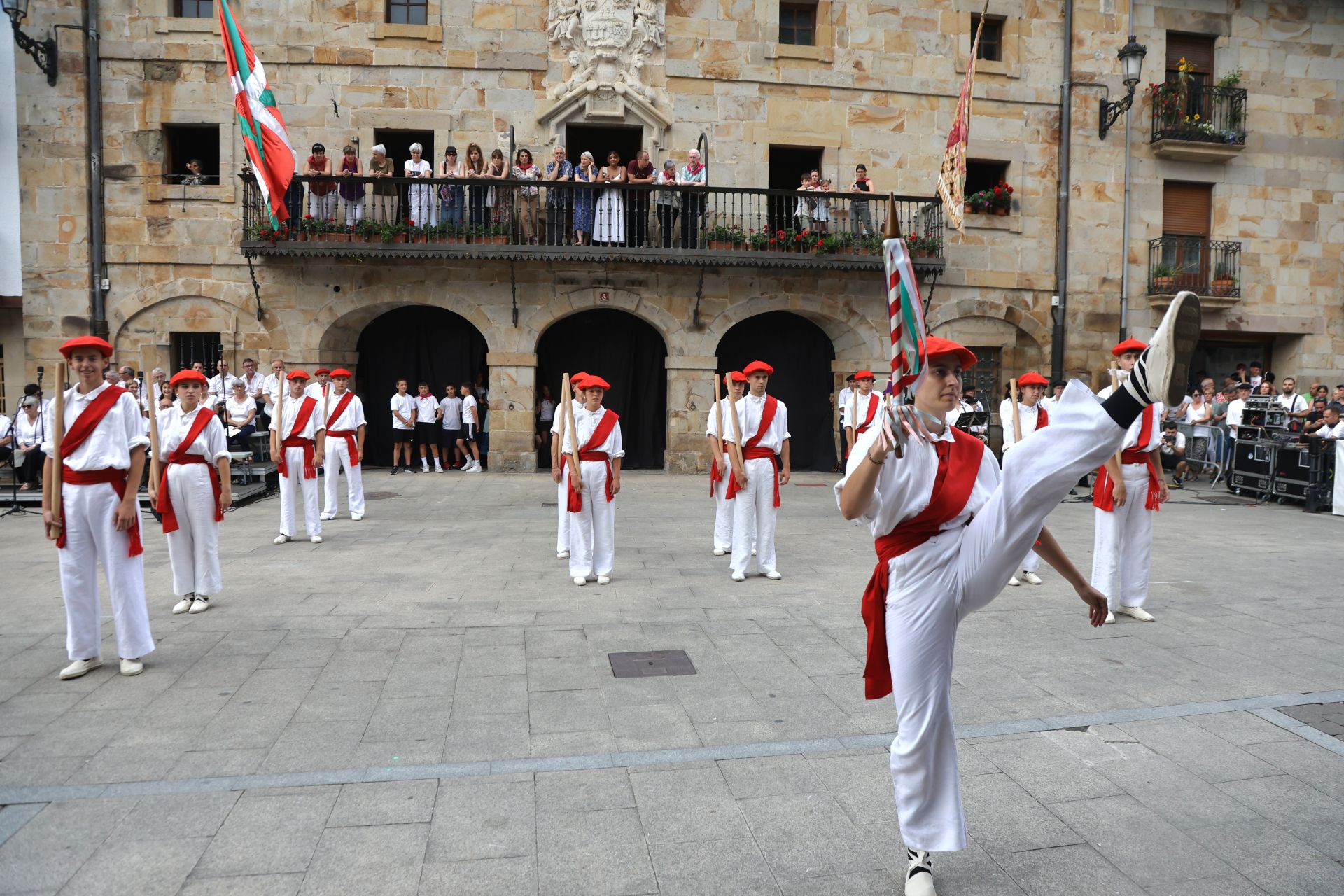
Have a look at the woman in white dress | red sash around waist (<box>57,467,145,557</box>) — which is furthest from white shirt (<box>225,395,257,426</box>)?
red sash around waist (<box>57,467,145,557</box>)

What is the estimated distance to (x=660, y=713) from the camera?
457cm

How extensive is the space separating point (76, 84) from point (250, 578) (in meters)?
13.5

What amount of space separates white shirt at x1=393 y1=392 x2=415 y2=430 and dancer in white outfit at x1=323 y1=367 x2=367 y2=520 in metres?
5.41

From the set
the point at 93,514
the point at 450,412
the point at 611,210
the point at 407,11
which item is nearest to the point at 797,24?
the point at 611,210

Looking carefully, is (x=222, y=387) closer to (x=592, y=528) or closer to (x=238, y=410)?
(x=238, y=410)

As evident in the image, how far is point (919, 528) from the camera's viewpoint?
300cm

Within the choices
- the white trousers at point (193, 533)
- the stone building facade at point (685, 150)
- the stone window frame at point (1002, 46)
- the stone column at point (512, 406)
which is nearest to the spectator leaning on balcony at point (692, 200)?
the stone building facade at point (685, 150)

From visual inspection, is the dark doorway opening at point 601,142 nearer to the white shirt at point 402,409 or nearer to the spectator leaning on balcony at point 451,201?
the spectator leaning on balcony at point 451,201

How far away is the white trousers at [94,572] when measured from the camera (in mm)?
5277

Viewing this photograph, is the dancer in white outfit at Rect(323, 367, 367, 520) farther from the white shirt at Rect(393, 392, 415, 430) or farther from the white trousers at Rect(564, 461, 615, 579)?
the white shirt at Rect(393, 392, 415, 430)

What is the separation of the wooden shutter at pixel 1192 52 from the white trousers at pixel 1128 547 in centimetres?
1685

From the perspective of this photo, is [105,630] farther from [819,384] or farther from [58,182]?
[819,384]

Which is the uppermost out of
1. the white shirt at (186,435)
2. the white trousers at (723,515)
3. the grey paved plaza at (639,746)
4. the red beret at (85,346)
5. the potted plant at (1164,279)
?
the potted plant at (1164,279)

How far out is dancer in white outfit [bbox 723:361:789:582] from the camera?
815 cm
